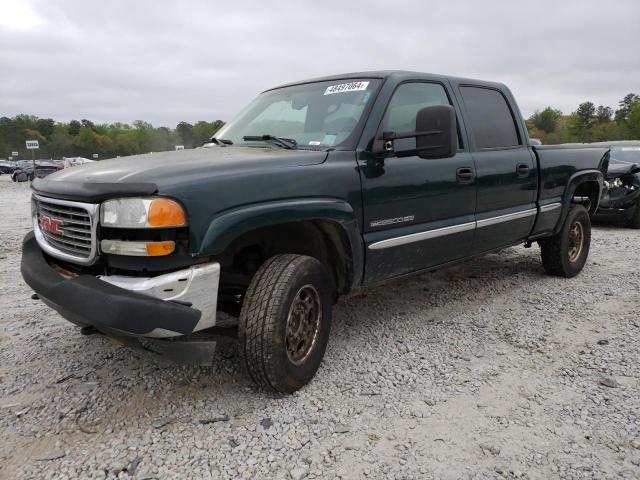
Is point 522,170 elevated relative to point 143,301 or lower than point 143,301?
elevated

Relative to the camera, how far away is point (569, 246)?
5.42 m

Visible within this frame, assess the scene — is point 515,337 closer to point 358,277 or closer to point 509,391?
point 509,391

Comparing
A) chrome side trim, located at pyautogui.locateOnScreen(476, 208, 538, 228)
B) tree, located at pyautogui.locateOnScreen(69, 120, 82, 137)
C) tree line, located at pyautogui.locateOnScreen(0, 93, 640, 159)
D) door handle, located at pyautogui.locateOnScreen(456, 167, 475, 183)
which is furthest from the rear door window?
tree, located at pyautogui.locateOnScreen(69, 120, 82, 137)

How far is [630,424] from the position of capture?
2.56 m

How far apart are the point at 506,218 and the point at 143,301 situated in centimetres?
313

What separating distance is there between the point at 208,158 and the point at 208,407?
1.33 m

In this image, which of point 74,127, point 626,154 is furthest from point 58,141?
point 626,154

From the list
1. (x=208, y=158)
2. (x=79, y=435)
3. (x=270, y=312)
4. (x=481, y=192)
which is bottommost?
(x=79, y=435)

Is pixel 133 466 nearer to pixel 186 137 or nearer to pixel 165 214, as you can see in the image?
pixel 165 214

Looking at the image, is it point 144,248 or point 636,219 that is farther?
point 636,219

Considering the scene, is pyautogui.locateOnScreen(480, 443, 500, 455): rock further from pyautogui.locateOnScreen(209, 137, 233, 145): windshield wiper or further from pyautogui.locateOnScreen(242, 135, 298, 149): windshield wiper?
pyautogui.locateOnScreen(209, 137, 233, 145): windshield wiper

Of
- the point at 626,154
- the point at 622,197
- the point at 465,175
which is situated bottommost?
the point at 622,197

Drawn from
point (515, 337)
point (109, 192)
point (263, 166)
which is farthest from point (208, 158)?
point (515, 337)

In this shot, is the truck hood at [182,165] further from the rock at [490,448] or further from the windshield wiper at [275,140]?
the rock at [490,448]
